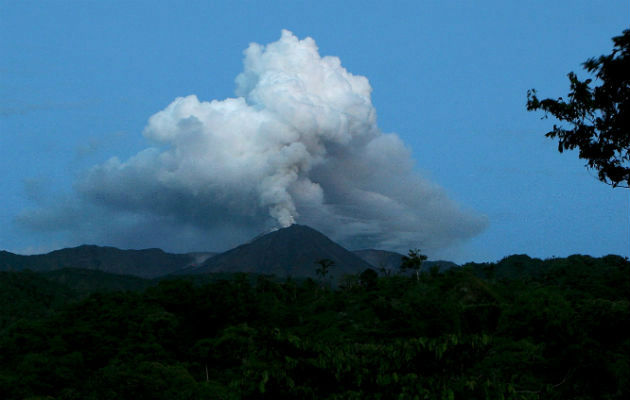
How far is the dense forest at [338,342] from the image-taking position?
1862 centimetres

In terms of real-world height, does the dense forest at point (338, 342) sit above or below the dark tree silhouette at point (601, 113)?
below

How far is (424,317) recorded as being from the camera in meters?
91.1

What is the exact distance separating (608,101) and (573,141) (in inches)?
77.7

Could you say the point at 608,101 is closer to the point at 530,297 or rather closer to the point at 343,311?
the point at 530,297

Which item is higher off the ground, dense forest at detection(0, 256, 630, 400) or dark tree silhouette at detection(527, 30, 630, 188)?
dark tree silhouette at detection(527, 30, 630, 188)

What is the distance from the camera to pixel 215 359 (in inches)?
3442

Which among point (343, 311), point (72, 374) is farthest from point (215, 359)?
point (343, 311)

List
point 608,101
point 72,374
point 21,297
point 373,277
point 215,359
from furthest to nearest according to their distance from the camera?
1. point 21,297
2. point 373,277
3. point 215,359
4. point 72,374
5. point 608,101

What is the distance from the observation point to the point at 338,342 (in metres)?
27.1

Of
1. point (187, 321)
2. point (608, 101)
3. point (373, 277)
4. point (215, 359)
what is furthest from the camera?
point (373, 277)

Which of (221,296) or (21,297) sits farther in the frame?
(21,297)

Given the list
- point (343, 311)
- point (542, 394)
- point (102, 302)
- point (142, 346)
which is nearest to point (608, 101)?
point (542, 394)

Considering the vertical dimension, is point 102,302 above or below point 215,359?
above

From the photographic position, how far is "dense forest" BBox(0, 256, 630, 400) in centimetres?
1862
